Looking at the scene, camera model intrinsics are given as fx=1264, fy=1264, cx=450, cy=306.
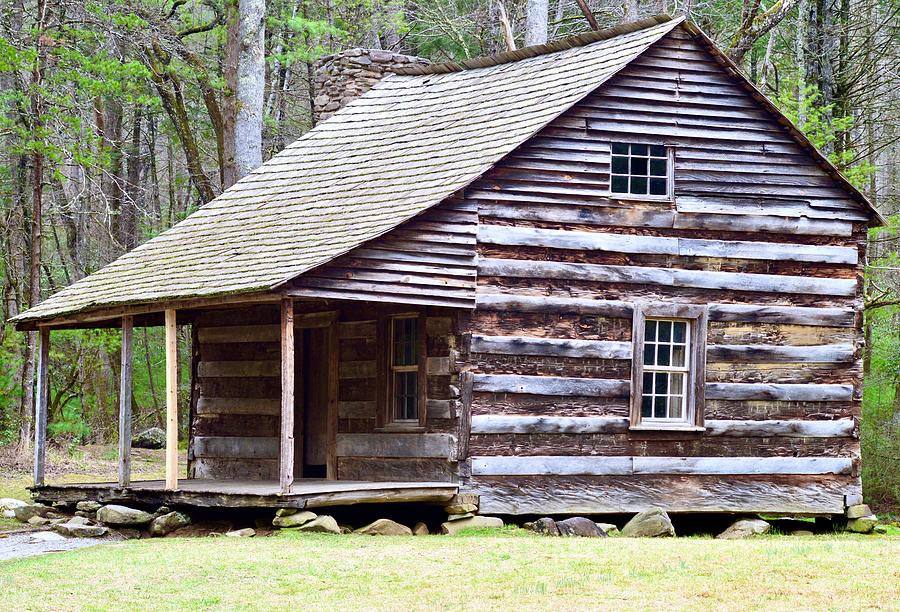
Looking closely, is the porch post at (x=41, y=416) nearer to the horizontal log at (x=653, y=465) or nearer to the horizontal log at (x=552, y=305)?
the horizontal log at (x=653, y=465)

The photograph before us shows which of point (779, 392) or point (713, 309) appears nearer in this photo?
point (713, 309)

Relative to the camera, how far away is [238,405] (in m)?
19.3

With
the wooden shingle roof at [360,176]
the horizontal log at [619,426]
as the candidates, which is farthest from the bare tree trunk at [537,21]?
the horizontal log at [619,426]

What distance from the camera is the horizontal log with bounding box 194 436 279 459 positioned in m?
18.8

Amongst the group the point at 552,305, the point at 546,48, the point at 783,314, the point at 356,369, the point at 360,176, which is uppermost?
the point at 546,48

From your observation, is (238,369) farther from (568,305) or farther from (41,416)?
(568,305)

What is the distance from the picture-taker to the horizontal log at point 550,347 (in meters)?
16.1

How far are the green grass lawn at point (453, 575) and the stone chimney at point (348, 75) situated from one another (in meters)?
10.7

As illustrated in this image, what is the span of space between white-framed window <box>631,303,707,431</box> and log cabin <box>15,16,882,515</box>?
3 cm

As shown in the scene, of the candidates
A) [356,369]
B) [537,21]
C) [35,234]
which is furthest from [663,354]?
[35,234]

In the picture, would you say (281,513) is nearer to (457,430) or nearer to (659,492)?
(457,430)

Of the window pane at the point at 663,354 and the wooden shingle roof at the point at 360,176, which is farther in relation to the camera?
the window pane at the point at 663,354

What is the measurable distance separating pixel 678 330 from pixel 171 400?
22.6ft

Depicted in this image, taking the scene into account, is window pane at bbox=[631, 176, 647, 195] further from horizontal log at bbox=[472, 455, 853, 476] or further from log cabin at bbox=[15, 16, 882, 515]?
horizontal log at bbox=[472, 455, 853, 476]
